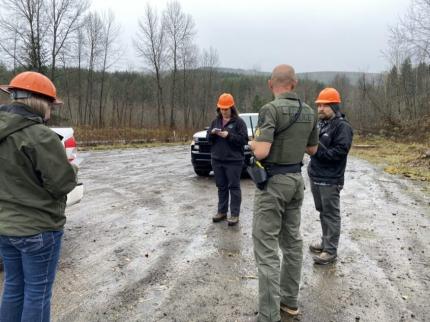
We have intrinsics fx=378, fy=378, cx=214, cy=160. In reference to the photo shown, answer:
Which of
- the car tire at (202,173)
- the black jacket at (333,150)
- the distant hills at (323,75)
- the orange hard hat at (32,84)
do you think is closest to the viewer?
the orange hard hat at (32,84)

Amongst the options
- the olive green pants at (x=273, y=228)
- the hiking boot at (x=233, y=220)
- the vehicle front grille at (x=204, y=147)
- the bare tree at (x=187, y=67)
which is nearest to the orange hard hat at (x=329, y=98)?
the olive green pants at (x=273, y=228)

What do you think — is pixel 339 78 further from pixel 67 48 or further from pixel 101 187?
pixel 101 187

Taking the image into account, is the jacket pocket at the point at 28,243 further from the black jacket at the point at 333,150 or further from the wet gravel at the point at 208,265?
the black jacket at the point at 333,150

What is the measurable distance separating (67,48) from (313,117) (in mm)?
33597

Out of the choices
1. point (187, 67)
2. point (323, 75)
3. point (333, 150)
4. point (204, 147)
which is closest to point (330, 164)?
point (333, 150)

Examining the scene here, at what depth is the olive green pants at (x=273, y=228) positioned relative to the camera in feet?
10.2

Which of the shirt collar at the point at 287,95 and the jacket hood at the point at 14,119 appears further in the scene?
the shirt collar at the point at 287,95

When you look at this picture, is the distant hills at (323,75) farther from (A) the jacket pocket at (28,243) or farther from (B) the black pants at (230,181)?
(A) the jacket pocket at (28,243)

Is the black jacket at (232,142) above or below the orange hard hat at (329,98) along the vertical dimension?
below

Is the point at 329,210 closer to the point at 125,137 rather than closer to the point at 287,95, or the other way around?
the point at 287,95

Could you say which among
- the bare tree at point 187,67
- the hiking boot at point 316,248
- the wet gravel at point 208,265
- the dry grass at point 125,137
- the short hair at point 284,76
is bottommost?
the wet gravel at point 208,265

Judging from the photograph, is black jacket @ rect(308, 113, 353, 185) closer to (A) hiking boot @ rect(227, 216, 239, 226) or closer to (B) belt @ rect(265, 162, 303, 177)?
(B) belt @ rect(265, 162, 303, 177)

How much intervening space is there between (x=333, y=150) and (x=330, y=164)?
0.18 meters

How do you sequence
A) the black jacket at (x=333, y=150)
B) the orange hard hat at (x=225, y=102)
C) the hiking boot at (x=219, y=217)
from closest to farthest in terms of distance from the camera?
the black jacket at (x=333, y=150) < the orange hard hat at (x=225, y=102) < the hiking boot at (x=219, y=217)
